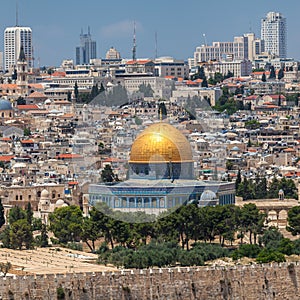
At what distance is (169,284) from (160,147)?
26.9 metres

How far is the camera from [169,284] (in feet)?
92.8

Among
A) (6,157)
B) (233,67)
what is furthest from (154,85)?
(233,67)

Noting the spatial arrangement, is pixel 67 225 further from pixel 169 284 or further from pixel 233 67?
pixel 233 67

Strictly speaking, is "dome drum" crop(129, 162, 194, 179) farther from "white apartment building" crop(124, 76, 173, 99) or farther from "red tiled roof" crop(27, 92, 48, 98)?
"red tiled roof" crop(27, 92, 48, 98)

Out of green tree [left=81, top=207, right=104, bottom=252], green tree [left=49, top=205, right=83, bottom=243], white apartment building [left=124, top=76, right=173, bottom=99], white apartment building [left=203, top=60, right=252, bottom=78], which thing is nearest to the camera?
green tree [left=81, top=207, right=104, bottom=252]

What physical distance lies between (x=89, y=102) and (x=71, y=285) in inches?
3526

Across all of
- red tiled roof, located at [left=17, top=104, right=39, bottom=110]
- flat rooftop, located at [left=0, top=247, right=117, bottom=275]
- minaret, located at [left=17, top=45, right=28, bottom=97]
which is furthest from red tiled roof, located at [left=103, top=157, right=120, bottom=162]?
minaret, located at [left=17, top=45, right=28, bottom=97]

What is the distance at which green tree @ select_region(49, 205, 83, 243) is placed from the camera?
152 ft

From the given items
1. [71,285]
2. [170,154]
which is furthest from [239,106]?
[71,285]

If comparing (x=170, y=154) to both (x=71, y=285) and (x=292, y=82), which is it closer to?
(x=71, y=285)

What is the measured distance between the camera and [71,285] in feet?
90.2

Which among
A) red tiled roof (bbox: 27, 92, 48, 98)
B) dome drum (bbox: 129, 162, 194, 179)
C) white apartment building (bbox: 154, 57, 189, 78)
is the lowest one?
dome drum (bbox: 129, 162, 194, 179)

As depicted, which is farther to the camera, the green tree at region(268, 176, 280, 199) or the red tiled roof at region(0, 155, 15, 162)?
the red tiled roof at region(0, 155, 15, 162)

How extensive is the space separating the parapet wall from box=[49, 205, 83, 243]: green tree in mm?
16975
